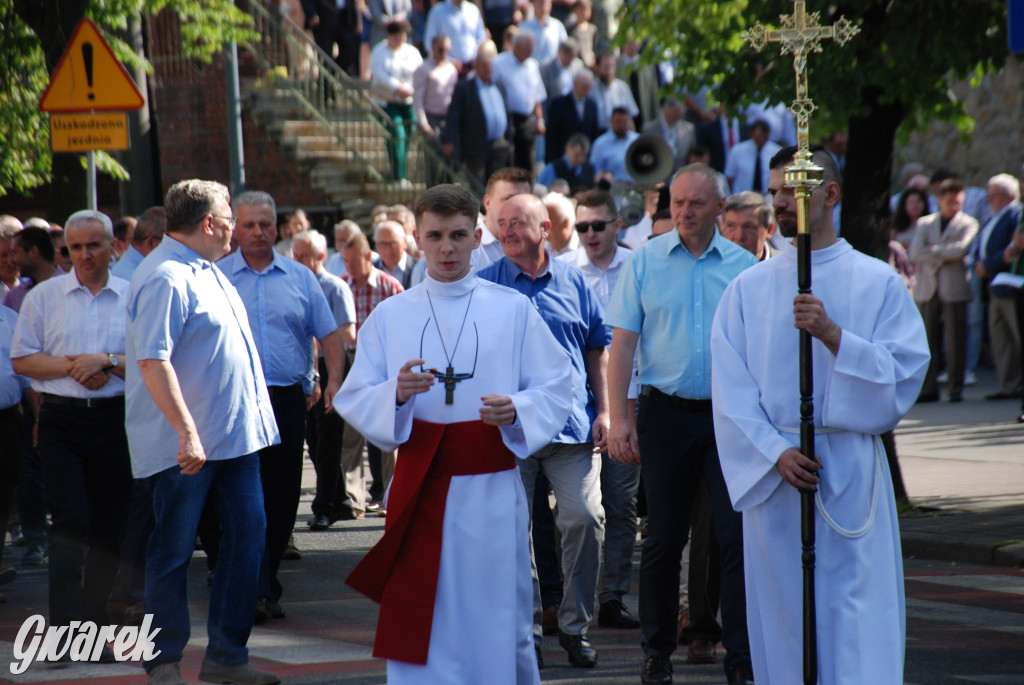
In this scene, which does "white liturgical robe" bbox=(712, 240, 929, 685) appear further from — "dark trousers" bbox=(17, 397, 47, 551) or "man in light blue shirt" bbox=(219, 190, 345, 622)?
"dark trousers" bbox=(17, 397, 47, 551)

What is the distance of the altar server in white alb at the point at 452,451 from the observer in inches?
213

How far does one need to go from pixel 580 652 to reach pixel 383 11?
56.5ft

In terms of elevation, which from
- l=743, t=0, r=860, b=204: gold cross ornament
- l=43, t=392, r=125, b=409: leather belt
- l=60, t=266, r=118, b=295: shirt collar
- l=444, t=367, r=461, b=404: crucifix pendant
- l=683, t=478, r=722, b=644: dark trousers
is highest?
l=743, t=0, r=860, b=204: gold cross ornament

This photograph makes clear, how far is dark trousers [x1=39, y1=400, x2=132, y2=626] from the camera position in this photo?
7.54 m

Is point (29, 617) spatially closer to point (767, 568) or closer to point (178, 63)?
point (767, 568)

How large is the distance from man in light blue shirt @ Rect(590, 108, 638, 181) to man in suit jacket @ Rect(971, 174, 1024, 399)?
4.58 metres

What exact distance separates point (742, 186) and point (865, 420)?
14.2 metres

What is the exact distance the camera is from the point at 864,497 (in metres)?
5.26

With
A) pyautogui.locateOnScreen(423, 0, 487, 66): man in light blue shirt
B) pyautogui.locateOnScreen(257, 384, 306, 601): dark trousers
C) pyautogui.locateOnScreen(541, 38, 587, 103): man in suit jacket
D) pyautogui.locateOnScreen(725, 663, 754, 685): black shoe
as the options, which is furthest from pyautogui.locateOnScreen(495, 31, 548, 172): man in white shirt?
pyautogui.locateOnScreen(725, 663, 754, 685): black shoe

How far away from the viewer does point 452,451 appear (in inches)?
217

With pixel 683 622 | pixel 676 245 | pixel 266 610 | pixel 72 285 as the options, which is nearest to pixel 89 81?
pixel 72 285

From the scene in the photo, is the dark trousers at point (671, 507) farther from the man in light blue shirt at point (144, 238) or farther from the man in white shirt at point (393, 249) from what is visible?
the man in white shirt at point (393, 249)

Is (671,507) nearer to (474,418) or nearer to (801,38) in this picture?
(474,418)

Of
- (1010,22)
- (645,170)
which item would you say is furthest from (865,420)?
(645,170)
